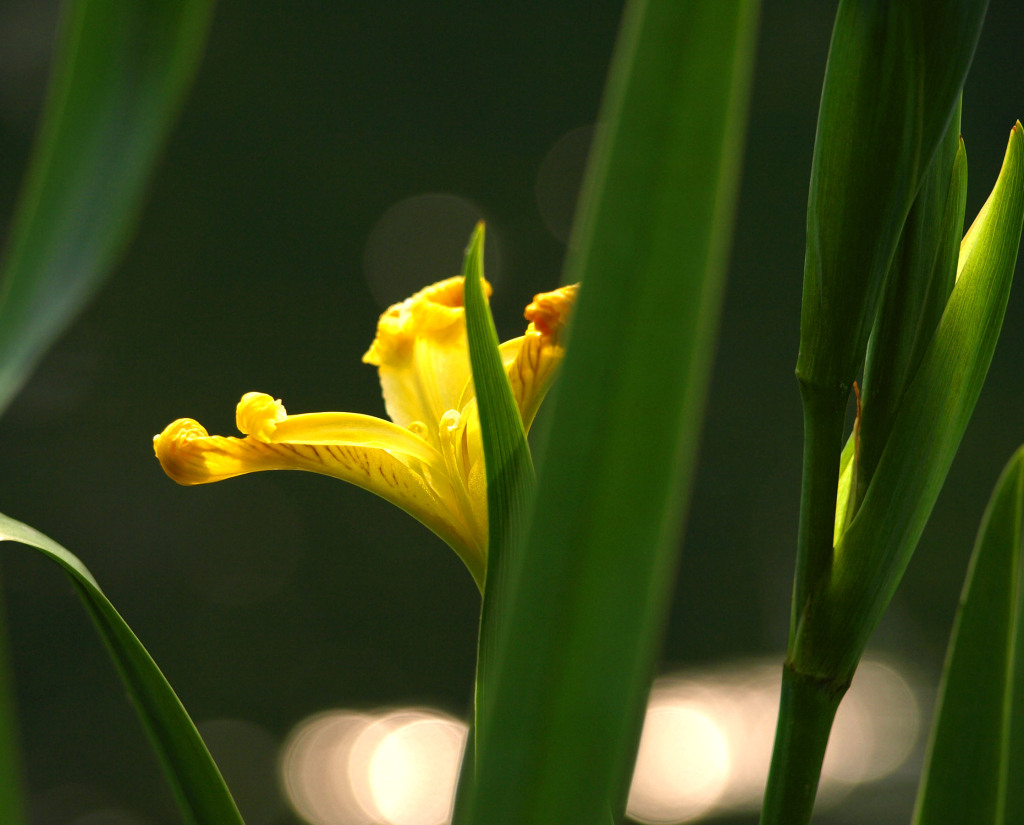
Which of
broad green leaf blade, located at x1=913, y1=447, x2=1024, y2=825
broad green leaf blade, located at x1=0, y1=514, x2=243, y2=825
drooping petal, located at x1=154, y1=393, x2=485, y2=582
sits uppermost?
drooping petal, located at x1=154, y1=393, x2=485, y2=582

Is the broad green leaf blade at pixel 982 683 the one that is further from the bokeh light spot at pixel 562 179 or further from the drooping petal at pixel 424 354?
the bokeh light spot at pixel 562 179

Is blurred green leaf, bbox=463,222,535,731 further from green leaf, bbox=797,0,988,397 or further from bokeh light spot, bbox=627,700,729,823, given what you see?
bokeh light spot, bbox=627,700,729,823

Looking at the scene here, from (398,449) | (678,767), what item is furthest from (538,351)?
(678,767)

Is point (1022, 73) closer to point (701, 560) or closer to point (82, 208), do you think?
point (701, 560)

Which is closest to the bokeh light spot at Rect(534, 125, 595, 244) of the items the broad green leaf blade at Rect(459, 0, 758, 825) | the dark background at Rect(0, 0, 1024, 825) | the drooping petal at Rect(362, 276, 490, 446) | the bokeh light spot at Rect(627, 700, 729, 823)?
the dark background at Rect(0, 0, 1024, 825)

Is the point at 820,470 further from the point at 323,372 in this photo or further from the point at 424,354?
the point at 323,372

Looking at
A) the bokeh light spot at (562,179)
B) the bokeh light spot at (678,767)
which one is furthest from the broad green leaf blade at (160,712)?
the bokeh light spot at (562,179)
